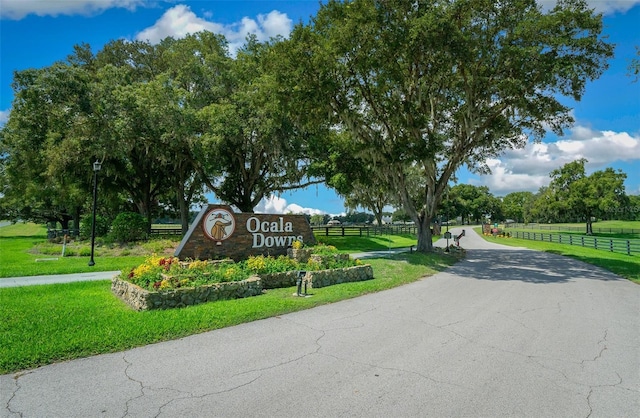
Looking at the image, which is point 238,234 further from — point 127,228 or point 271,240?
point 127,228

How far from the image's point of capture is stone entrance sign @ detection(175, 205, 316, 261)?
1072 cm

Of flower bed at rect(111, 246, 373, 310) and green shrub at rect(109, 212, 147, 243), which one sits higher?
green shrub at rect(109, 212, 147, 243)

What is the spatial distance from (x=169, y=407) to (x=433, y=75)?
16.6 meters

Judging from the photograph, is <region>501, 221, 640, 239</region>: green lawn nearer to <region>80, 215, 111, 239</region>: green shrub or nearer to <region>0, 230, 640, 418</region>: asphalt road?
<region>0, 230, 640, 418</region>: asphalt road

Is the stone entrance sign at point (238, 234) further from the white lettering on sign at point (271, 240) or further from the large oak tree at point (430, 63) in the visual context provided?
the large oak tree at point (430, 63)

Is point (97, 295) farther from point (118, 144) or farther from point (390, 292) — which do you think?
point (118, 144)

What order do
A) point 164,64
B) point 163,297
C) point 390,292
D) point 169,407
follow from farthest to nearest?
point 164,64 → point 390,292 → point 163,297 → point 169,407

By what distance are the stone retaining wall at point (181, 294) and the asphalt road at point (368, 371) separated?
192 cm

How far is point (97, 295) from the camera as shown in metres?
8.40

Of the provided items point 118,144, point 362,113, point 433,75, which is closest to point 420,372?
point 433,75

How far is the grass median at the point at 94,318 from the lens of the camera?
495 centimetres

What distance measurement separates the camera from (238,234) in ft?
38.0

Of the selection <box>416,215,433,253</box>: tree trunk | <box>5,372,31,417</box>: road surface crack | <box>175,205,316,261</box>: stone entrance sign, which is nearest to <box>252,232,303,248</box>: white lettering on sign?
<box>175,205,316,261</box>: stone entrance sign

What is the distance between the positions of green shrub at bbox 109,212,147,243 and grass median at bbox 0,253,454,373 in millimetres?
10232
